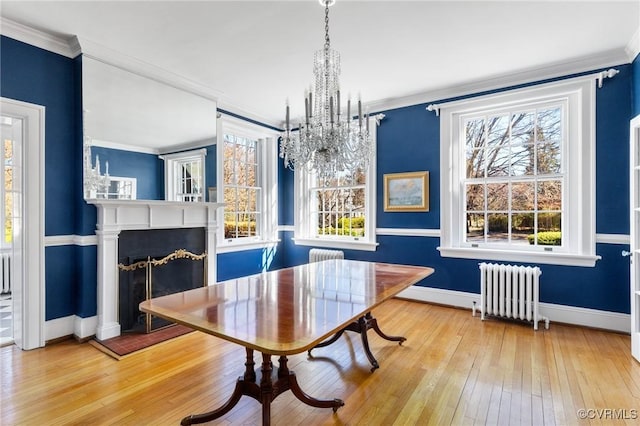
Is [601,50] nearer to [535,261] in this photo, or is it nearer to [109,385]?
[535,261]

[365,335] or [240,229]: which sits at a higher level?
[240,229]

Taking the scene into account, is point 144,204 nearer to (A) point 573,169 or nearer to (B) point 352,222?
(B) point 352,222

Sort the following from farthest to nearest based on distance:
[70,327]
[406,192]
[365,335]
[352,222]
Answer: [352,222]
[406,192]
[70,327]
[365,335]

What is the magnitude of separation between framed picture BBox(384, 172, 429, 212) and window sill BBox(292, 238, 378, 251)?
567 millimetres

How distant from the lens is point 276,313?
5.19 ft

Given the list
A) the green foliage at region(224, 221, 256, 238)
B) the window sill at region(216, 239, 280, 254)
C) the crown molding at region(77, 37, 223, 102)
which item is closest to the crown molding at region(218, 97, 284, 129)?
the crown molding at region(77, 37, 223, 102)

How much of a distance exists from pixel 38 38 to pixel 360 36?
268cm

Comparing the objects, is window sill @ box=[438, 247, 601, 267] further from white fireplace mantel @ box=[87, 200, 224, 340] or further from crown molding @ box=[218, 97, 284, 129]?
white fireplace mantel @ box=[87, 200, 224, 340]

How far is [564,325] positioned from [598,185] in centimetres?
144

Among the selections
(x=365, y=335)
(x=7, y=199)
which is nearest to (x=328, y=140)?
(x=365, y=335)

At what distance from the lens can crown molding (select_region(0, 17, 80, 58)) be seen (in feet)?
8.25

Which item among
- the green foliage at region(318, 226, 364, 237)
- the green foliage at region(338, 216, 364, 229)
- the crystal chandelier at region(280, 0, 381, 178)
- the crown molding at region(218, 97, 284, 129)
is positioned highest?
the crown molding at region(218, 97, 284, 129)

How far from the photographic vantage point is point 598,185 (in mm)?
3146

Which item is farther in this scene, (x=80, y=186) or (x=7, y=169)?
(x=7, y=169)
